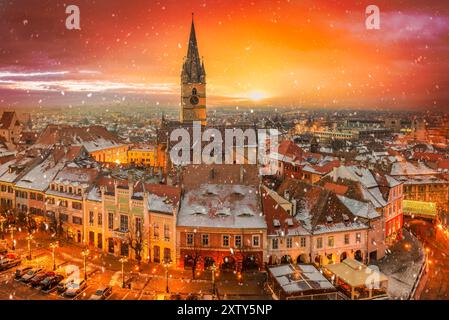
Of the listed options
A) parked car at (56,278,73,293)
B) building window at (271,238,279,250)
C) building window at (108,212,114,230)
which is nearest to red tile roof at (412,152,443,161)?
building window at (271,238,279,250)

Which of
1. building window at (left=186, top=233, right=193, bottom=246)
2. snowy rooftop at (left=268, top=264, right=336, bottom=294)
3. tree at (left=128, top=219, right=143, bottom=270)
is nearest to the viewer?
snowy rooftop at (left=268, top=264, right=336, bottom=294)

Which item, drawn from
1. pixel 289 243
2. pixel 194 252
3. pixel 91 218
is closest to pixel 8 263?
pixel 91 218

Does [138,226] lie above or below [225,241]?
above

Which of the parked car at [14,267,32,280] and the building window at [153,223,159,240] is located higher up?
the building window at [153,223,159,240]

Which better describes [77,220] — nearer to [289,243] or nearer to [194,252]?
[194,252]

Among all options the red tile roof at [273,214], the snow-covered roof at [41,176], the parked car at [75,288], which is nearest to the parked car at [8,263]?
the parked car at [75,288]

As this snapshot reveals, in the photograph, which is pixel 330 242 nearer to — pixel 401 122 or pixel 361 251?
pixel 361 251

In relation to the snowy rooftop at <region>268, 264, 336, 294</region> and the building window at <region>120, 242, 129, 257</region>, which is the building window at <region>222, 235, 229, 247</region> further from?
the building window at <region>120, 242, 129, 257</region>

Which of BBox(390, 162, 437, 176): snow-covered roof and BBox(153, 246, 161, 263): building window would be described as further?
BBox(390, 162, 437, 176): snow-covered roof
